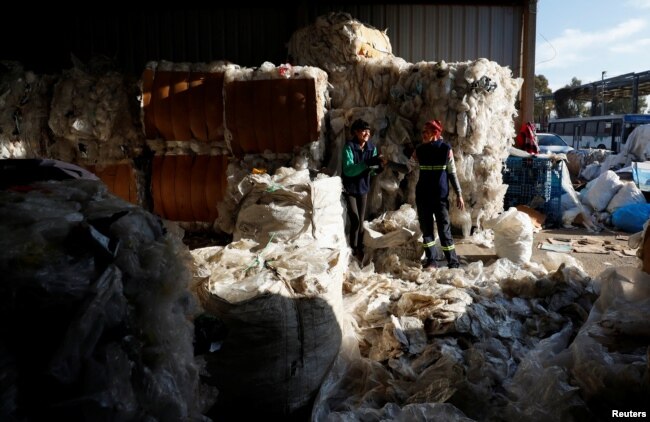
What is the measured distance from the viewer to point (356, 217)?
16.5 feet

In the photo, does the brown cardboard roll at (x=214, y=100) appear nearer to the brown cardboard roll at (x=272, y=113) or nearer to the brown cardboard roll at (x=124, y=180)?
the brown cardboard roll at (x=272, y=113)

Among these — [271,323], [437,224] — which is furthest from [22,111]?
[271,323]

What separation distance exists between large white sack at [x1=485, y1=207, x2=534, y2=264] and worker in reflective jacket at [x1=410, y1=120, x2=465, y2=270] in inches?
20.9

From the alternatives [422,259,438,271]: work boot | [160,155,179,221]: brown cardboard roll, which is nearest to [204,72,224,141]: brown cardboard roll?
[160,155,179,221]: brown cardboard roll

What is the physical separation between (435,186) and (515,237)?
992mm

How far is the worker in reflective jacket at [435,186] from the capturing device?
4.73 metres

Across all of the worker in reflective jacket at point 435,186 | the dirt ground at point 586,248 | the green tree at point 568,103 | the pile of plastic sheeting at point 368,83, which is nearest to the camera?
the worker in reflective jacket at point 435,186

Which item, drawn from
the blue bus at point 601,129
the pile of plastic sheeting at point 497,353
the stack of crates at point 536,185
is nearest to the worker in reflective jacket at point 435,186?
the pile of plastic sheeting at point 497,353

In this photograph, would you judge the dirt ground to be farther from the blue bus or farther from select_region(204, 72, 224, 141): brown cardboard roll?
the blue bus

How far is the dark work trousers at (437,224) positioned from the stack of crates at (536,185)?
2.42 m

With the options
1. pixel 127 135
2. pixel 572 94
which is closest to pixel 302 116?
pixel 127 135

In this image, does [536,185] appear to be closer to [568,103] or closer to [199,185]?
[199,185]

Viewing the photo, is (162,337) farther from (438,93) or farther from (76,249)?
(438,93)
